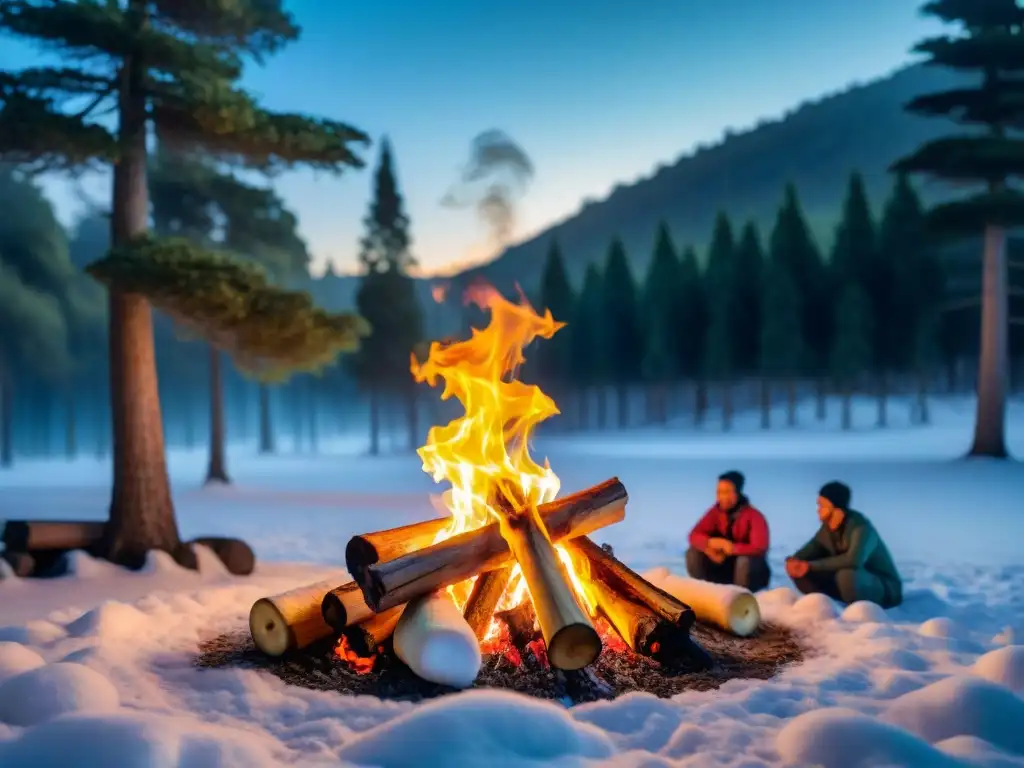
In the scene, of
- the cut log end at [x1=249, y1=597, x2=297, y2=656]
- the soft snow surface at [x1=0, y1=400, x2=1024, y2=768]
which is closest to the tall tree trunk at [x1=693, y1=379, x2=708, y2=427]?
the soft snow surface at [x1=0, y1=400, x2=1024, y2=768]

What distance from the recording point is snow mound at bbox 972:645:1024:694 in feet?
15.0

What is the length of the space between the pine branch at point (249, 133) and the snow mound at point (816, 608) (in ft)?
22.8

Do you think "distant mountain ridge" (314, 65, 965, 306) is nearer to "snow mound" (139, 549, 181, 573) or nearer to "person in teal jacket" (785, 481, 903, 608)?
"snow mound" (139, 549, 181, 573)

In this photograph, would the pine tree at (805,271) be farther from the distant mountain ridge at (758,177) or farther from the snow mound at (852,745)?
the distant mountain ridge at (758,177)

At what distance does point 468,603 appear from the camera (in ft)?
17.9

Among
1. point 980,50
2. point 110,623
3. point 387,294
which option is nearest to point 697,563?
point 110,623

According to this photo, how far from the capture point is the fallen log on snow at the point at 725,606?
5.75 m

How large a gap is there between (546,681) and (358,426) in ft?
350

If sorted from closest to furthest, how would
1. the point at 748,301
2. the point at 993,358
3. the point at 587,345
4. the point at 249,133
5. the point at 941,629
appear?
the point at 941,629
the point at 249,133
the point at 993,358
the point at 748,301
the point at 587,345

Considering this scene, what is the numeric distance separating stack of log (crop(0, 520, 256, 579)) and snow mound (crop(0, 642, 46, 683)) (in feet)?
13.6

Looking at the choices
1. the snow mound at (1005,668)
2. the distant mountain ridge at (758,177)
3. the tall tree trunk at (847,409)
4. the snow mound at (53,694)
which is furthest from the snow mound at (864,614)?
the distant mountain ridge at (758,177)

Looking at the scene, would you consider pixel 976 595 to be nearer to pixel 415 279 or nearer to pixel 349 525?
pixel 349 525

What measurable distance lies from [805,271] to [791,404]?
6.82m

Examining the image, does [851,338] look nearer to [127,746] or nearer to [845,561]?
[845,561]
